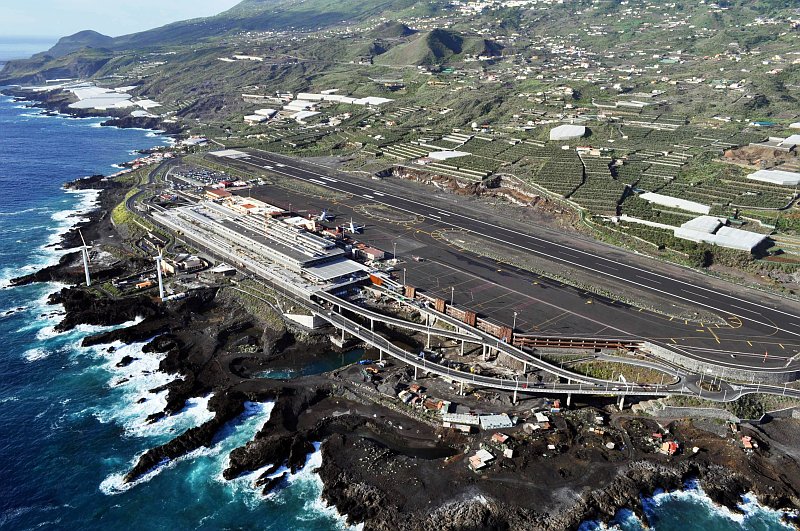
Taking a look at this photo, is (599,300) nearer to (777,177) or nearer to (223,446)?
(223,446)

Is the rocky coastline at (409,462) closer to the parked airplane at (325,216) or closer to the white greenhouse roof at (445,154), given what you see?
the parked airplane at (325,216)

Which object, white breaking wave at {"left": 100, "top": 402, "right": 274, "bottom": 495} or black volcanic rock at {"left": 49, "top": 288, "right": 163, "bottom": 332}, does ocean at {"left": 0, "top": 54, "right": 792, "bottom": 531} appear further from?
Result: black volcanic rock at {"left": 49, "top": 288, "right": 163, "bottom": 332}

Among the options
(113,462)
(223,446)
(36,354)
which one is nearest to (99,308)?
(36,354)

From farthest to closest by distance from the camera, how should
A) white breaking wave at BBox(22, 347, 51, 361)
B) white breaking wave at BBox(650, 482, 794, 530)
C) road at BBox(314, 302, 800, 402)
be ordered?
white breaking wave at BBox(22, 347, 51, 361) → road at BBox(314, 302, 800, 402) → white breaking wave at BBox(650, 482, 794, 530)

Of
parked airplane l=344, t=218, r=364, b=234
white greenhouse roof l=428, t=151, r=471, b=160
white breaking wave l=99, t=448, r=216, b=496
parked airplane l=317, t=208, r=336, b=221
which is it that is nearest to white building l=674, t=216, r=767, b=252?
parked airplane l=344, t=218, r=364, b=234

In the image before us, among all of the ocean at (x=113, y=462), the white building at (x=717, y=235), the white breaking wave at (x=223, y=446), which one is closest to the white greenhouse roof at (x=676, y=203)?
the white building at (x=717, y=235)

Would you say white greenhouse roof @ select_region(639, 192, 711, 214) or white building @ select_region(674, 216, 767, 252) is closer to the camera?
white building @ select_region(674, 216, 767, 252)
